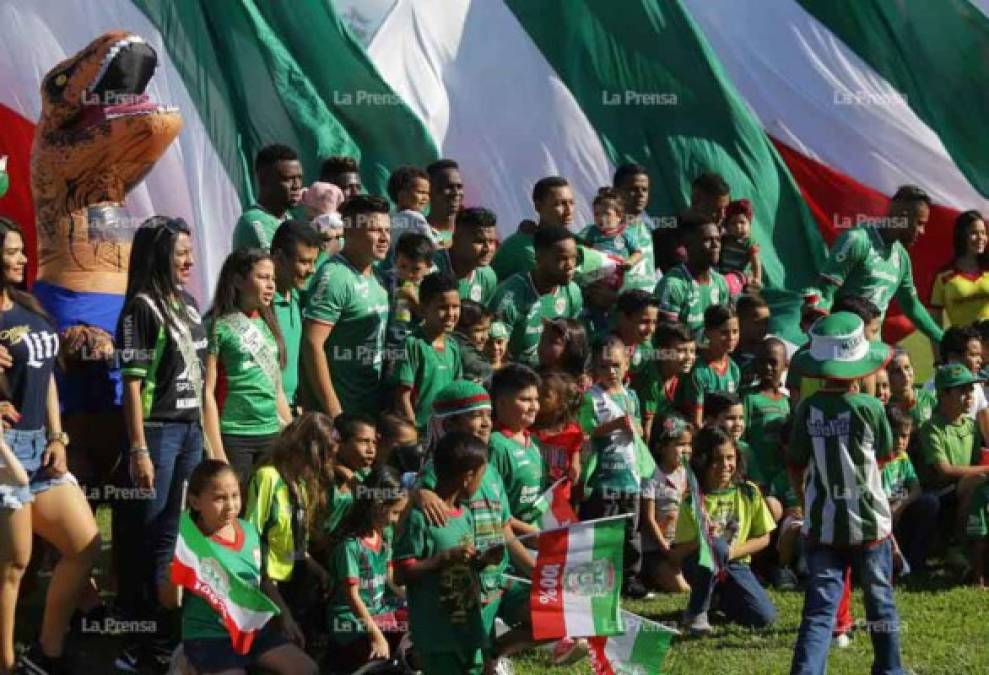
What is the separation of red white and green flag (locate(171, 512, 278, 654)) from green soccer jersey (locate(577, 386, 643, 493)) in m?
2.63

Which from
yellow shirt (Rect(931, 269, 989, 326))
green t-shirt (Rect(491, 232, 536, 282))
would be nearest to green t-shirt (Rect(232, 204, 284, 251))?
green t-shirt (Rect(491, 232, 536, 282))

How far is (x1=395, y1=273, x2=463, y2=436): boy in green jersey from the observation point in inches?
351

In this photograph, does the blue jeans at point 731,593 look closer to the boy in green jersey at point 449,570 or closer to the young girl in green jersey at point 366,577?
the young girl in green jersey at point 366,577

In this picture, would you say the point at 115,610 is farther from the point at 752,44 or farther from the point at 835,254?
the point at 752,44

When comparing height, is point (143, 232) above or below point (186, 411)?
above

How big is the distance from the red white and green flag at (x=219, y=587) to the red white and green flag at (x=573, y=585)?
0.95 meters

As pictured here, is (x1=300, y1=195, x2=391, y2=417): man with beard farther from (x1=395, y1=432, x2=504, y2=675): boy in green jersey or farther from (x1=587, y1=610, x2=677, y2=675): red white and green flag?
(x1=587, y1=610, x2=677, y2=675): red white and green flag

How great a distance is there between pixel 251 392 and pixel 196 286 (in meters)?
3.10

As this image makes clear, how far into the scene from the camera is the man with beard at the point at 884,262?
11.5 metres

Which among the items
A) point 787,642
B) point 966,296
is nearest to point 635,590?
point 787,642

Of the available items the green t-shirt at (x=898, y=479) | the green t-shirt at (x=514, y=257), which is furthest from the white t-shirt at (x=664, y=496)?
the green t-shirt at (x=514, y=257)

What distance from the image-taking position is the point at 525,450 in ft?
26.8

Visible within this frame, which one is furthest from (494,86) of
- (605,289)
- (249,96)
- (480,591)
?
(480,591)

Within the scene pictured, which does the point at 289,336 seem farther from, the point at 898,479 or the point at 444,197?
the point at 898,479
